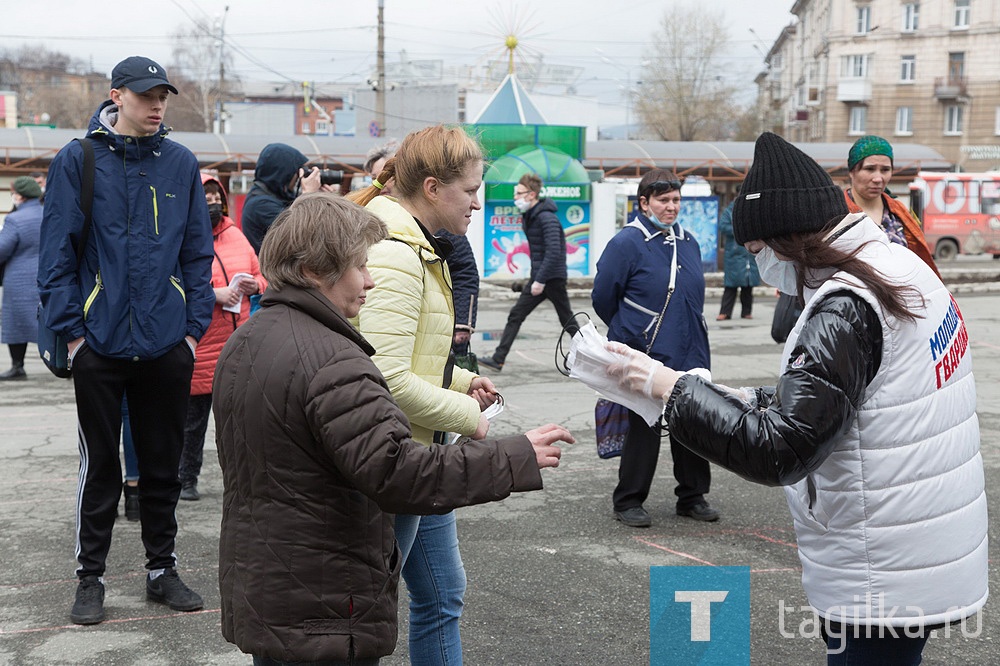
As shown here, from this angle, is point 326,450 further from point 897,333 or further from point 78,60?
point 78,60

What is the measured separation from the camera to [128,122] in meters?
4.04

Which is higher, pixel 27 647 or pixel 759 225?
pixel 759 225

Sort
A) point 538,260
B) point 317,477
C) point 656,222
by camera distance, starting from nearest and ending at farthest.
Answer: point 317,477 < point 656,222 < point 538,260

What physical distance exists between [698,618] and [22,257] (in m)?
7.60

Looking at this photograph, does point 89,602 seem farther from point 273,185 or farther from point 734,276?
point 734,276

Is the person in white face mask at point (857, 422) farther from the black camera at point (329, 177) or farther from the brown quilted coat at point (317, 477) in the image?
the black camera at point (329, 177)

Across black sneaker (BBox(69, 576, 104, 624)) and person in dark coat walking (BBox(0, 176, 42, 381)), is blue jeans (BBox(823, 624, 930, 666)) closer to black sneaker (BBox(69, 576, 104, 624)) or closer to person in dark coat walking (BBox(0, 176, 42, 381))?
black sneaker (BBox(69, 576, 104, 624))

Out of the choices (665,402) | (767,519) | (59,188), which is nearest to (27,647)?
(59,188)

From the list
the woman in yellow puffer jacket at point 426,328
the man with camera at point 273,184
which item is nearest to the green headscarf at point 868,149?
the man with camera at point 273,184

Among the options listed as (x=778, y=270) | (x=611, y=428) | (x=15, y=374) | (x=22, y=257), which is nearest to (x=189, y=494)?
(x=611, y=428)

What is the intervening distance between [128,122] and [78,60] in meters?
95.5

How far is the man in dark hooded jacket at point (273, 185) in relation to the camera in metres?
5.90

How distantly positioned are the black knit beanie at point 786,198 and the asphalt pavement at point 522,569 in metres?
2.08

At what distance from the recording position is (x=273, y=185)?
5.97 m
